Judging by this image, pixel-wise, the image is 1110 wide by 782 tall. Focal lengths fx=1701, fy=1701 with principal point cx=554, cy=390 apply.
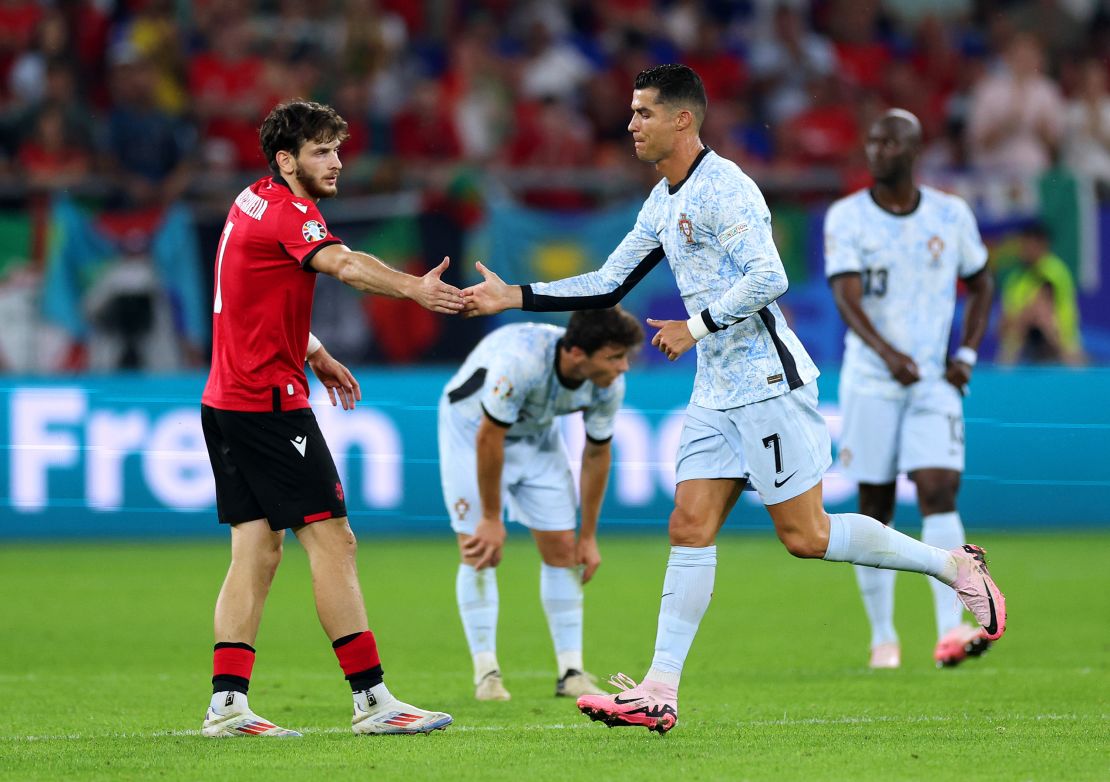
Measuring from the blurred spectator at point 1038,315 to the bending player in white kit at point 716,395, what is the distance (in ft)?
29.6

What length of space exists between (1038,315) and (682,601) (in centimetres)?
968

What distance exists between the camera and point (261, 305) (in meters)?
6.34

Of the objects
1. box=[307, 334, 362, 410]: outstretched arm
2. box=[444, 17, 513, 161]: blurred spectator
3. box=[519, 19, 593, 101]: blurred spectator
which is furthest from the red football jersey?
box=[519, 19, 593, 101]: blurred spectator

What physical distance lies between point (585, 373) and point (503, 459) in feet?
1.93

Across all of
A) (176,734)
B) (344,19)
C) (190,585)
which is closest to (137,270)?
(190,585)

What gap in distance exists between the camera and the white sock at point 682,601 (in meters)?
6.36

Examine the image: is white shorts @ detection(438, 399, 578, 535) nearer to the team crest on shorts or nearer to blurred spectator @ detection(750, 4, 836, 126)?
the team crest on shorts

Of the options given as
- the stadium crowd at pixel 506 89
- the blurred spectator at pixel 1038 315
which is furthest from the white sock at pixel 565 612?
the blurred spectator at pixel 1038 315

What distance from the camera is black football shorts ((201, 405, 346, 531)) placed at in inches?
251

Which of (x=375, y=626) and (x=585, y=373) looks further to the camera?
(x=375, y=626)

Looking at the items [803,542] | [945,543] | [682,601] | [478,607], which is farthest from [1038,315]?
[682,601]

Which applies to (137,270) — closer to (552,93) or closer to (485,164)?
(485,164)

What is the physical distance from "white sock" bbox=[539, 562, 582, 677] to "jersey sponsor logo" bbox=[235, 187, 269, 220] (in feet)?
8.48

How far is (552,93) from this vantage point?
18203 mm
